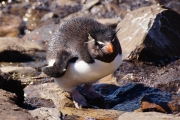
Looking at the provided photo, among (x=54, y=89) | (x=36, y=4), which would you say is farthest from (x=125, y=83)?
(x=36, y=4)

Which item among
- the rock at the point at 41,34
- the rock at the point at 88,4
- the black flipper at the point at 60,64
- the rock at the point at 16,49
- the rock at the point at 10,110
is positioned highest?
the rock at the point at 88,4

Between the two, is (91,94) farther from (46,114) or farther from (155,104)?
(46,114)

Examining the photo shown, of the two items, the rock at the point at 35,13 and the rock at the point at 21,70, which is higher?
the rock at the point at 35,13

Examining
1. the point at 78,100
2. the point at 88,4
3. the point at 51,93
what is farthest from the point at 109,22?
the point at 78,100

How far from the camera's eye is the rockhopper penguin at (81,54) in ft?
18.7

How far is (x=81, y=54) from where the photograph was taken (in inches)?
229

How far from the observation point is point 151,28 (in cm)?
823

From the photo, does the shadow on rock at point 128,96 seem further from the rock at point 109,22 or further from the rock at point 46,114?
the rock at point 109,22

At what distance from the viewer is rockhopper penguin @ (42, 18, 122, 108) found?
18.7 feet

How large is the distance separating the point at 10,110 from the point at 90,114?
1127 mm

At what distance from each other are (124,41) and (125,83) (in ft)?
4.33

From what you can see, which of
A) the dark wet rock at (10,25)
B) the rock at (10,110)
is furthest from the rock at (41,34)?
the rock at (10,110)

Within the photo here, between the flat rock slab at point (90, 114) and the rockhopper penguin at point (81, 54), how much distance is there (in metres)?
0.17

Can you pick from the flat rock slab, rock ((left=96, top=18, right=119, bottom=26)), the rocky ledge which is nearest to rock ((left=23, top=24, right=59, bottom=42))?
the rocky ledge
